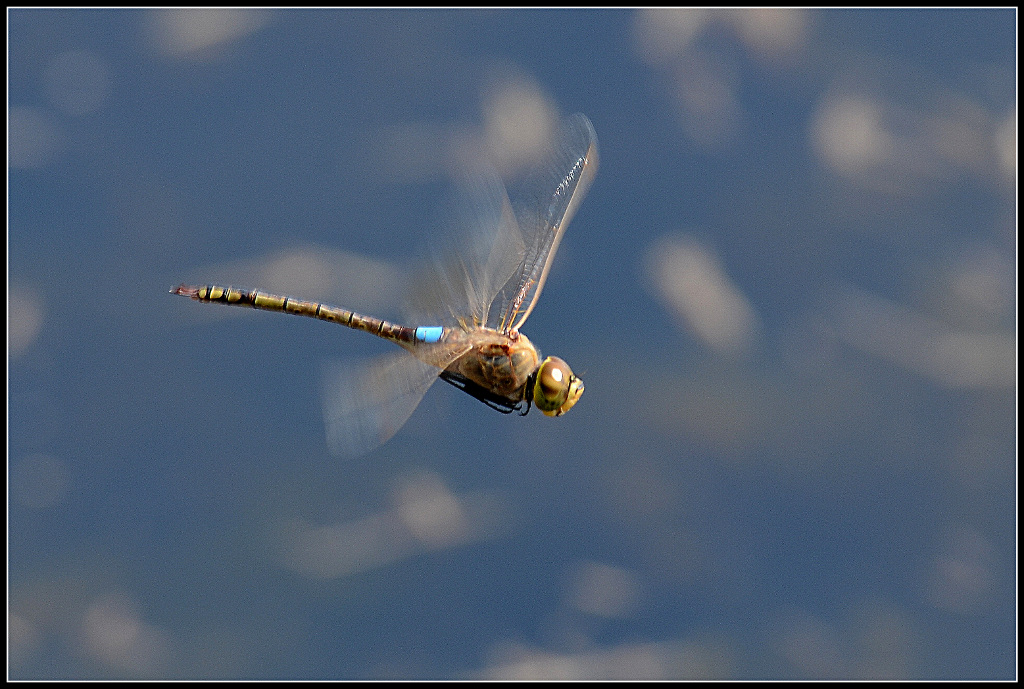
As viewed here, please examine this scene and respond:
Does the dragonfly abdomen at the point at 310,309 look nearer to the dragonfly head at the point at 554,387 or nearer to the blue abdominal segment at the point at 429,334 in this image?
the blue abdominal segment at the point at 429,334

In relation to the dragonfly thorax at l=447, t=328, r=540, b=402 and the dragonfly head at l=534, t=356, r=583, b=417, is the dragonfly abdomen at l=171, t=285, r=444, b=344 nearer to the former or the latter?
the dragonfly thorax at l=447, t=328, r=540, b=402

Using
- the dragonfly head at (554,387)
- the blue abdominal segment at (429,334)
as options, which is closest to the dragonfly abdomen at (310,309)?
the blue abdominal segment at (429,334)

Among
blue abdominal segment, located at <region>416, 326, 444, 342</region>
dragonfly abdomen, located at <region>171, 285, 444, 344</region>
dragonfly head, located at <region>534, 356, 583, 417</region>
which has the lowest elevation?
dragonfly head, located at <region>534, 356, 583, 417</region>

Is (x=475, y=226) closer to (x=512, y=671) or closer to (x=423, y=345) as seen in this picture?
(x=423, y=345)

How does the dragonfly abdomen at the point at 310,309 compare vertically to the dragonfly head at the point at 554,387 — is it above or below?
above

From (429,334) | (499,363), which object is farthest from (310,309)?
(499,363)

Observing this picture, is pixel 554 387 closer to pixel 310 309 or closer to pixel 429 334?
pixel 429 334

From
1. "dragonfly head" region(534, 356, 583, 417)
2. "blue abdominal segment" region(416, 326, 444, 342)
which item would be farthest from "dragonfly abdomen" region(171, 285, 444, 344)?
"dragonfly head" region(534, 356, 583, 417)
